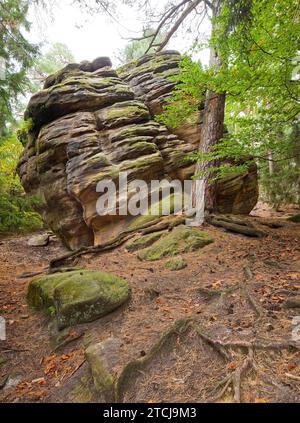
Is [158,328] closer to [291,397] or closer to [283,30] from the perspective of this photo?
[291,397]

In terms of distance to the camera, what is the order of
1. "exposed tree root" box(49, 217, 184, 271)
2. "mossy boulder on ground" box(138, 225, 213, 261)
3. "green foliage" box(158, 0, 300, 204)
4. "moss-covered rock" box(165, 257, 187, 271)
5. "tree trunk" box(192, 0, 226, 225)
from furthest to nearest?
"tree trunk" box(192, 0, 226, 225) < "exposed tree root" box(49, 217, 184, 271) < "mossy boulder on ground" box(138, 225, 213, 261) < "moss-covered rock" box(165, 257, 187, 271) < "green foliage" box(158, 0, 300, 204)

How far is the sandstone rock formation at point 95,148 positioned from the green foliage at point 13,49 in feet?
8.23

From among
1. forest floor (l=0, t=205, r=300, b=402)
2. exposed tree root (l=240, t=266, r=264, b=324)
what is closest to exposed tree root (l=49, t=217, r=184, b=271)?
forest floor (l=0, t=205, r=300, b=402)

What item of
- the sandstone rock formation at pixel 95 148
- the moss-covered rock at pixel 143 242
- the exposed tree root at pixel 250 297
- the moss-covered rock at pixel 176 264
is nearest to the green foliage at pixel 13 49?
the sandstone rock formation at pixel 95 148

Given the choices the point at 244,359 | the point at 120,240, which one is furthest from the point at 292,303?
the point at 120,240

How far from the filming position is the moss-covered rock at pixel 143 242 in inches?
290

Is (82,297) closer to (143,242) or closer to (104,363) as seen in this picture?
(104,363)

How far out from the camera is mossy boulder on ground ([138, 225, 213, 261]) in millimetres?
6453

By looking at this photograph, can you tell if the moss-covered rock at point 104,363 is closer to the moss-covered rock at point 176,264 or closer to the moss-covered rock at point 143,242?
the moss-covered rock at point 176,264

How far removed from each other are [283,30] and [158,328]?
5448 mm

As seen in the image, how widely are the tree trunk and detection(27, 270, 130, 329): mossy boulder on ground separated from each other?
417 cm

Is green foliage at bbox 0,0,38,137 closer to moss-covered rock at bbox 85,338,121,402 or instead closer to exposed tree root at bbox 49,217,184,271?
exposed tree root at bbox 49,217,184,271

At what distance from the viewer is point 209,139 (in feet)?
27.4

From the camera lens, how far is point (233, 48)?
519 centimetres
